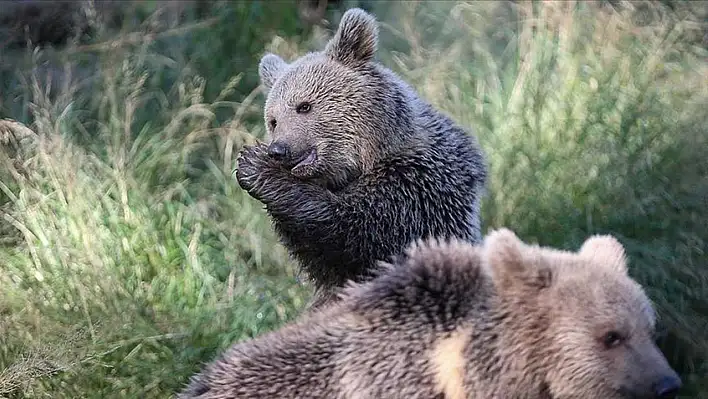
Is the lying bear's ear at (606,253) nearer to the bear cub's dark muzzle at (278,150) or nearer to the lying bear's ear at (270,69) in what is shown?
the bear cub's dark muzzle at (278,150)

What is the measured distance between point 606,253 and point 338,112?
1348 millimetres

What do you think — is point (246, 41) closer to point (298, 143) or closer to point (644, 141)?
point (644, 141)

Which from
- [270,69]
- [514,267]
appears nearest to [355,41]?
[270,69]

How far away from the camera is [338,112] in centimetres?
430

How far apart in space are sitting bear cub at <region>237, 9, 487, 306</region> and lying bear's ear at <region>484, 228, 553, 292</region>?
1.08 metres

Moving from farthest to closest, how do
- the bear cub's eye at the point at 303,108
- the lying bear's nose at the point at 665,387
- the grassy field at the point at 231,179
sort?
the grassy field at the point at 231,179
the bear cub's eye at the point at 303,108
the lying bear's nose at the point at 665,387

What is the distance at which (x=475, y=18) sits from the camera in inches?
331

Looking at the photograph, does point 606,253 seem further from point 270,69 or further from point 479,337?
point 270,69

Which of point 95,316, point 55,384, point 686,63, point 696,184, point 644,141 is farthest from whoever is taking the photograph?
point 686,63

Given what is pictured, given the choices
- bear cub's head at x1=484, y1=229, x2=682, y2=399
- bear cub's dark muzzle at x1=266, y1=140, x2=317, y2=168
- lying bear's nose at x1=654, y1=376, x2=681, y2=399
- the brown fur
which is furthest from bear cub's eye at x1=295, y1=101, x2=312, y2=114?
lying bear's nose at x1=654, y1=376, x2=681, y2=399

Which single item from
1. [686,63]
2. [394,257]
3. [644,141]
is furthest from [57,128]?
[686,63]

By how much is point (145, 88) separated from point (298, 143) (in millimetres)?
4327

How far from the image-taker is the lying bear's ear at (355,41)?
14.5 ft

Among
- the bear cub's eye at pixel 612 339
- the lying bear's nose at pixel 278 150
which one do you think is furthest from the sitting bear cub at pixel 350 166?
the bear cub's eye at pixel 612 339
